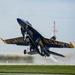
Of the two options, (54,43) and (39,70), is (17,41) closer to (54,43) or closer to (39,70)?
(54,43)

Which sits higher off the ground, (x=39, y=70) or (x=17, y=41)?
(x=17, y=41)

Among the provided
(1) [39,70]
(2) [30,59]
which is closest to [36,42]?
(2) [30,59]

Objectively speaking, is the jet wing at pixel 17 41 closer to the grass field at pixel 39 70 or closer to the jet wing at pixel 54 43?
the jet wing at pixel 54 43

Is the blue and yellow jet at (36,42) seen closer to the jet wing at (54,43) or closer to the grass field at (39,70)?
the jet wing at (54,43)

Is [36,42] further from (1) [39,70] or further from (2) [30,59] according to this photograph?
(1) [39,70]

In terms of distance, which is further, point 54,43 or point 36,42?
point 54,43

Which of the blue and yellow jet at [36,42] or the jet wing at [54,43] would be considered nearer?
the blue and yellow jet at [36,42]

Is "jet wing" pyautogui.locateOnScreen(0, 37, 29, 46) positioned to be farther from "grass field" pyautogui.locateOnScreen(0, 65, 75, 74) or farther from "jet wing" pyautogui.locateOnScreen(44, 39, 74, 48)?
"grass field" pyautogui.locateOnScreen(0, 65, 75, 74)

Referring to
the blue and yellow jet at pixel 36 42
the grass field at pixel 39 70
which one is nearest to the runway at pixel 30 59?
the blue and yellow jet at pixel 36 42

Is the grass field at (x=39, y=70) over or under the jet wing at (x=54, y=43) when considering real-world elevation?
under

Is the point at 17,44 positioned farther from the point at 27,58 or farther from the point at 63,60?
the point at 63,60

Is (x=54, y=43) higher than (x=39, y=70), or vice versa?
(x=54, y=43)

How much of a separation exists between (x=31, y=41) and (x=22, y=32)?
310 cm

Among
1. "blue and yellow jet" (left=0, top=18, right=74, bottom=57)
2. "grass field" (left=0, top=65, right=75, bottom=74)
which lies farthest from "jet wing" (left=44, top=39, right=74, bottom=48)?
"grass field" (left=0, top=65, right=75, bottom=74)
